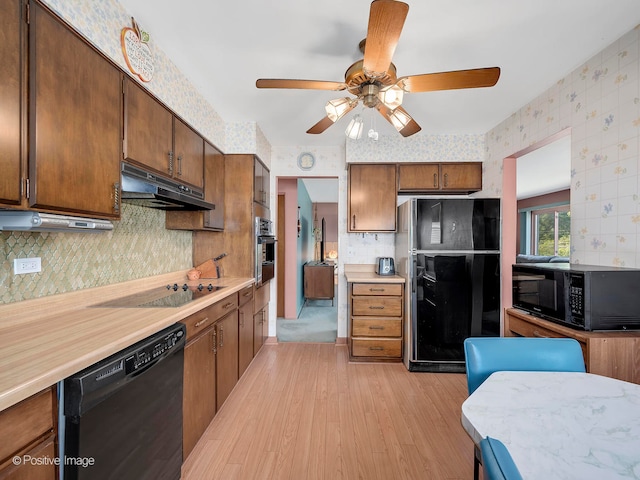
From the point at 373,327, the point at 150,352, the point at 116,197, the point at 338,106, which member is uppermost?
the point at 338,106

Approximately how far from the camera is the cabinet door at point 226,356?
2.04 meters

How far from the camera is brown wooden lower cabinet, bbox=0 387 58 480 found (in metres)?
0.73

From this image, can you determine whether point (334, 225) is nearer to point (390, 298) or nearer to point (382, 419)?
point (390, 298)

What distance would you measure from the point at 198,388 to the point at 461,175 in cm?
335

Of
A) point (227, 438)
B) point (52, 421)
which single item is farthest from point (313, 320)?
point (52, 421)

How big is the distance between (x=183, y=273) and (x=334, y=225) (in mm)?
6265

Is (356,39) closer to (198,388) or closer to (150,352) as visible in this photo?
(150,352)

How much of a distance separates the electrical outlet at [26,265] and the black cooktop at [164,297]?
0.38m

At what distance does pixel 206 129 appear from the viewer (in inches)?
102

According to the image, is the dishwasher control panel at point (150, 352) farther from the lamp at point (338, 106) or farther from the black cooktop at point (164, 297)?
the lamp at point (338, 106)

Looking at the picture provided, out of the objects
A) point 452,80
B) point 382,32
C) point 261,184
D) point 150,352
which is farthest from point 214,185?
point 452,80

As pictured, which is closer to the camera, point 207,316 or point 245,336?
point 207,316

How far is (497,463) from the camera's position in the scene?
1.47ft

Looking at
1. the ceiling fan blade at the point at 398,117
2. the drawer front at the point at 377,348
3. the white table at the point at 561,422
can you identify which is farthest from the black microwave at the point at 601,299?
the drawer front at the point at 377,348
